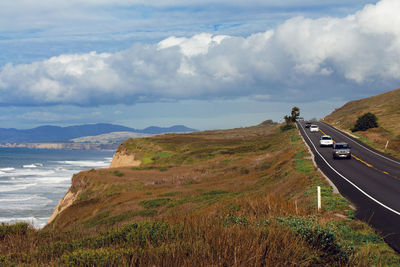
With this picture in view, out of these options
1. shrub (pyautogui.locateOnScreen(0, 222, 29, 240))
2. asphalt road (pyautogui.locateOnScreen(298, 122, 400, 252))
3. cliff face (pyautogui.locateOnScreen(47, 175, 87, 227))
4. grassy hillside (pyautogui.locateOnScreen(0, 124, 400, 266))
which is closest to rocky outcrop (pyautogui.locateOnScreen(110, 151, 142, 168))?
cliff face (pyautogui.locateOnScreen(47, 175, 87, 227))

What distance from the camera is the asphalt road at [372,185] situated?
14.1 meters

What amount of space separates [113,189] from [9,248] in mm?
35053

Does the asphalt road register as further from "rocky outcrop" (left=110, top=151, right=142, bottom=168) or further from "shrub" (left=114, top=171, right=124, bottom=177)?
"rocky outcrop" (left=110, top=151, right=142, bottom=168)

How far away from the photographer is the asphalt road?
14125 millimetres

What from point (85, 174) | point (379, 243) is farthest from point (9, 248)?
point (85, 174)

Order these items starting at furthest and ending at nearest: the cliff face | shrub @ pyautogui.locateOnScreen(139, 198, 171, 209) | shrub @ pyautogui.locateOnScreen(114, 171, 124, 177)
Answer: shrub @ pyautogui.locateOnScreen(114, 171, 124, 177)
the cliff face
shrub @ pyautogui.locateOnScreen(139, 198, 171, 209)

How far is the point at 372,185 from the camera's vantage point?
23828 millimetres

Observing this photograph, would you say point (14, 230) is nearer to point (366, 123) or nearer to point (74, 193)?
point (74, 193)

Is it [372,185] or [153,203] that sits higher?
[372,185]

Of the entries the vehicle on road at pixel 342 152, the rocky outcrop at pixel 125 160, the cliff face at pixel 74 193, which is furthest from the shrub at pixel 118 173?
the vehicle on road at pixel 342 152

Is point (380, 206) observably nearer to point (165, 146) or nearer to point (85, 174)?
point (85, 174)

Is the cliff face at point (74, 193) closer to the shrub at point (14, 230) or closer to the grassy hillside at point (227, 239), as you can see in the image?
the grassy hillside at point (227, 239)

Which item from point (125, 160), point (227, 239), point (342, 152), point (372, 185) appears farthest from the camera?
point (125, 160)

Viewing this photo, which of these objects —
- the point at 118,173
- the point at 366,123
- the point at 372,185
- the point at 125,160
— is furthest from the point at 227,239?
the point at 366,123
